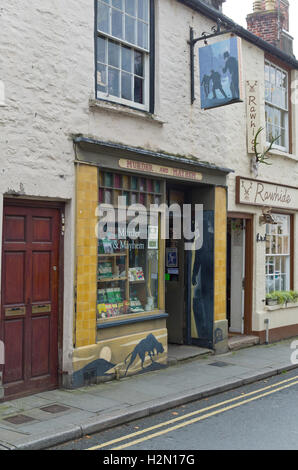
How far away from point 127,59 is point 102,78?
80 cm

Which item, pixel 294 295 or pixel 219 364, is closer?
pixel 219 364

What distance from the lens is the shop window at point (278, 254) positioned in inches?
515

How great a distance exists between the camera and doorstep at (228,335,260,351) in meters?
11.4

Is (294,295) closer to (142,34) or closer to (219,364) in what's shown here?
(219,364)

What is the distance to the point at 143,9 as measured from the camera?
943cm

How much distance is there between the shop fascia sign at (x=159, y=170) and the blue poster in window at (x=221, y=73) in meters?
1.28

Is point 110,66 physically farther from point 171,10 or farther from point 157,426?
point 157,426

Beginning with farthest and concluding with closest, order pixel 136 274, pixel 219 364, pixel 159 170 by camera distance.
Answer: pixel 219 364
pixel 159 170
pixel 136 274

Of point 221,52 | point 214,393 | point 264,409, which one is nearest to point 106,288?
point 214,393

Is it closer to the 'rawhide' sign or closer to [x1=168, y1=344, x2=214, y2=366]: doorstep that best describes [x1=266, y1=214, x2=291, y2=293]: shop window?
the 'rawhide' sign

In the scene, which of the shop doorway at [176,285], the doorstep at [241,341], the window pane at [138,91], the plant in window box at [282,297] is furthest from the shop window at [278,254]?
the window pane at [138,91]

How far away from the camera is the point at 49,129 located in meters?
7.52

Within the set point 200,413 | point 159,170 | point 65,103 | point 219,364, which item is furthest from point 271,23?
point 200,413

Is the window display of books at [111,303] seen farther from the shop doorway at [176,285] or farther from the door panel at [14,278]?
the shop doorway at [176,285]
